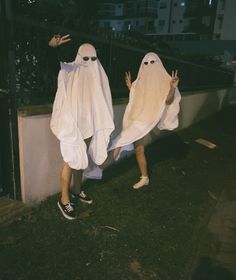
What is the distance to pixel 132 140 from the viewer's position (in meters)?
4.75

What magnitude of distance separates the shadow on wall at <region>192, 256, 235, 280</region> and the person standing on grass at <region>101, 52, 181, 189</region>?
1861mm

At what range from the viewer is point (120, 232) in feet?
12.2

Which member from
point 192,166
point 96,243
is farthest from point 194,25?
point 96,243

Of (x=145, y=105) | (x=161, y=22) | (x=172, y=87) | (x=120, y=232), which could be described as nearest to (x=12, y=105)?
(x=120, y=232)

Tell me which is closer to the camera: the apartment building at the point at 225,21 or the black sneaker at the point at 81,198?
the black sneaker at the point at 81,198

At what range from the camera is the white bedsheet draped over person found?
477 centimetres

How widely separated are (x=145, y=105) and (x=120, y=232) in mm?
2096

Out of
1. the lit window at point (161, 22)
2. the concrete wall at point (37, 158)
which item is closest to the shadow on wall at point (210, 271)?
the concrete wall at point (37, 158)

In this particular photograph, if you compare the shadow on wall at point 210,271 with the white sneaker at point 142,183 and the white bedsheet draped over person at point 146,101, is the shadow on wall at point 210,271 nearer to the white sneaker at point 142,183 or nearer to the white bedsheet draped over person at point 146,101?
the white sneaker at point 142,183

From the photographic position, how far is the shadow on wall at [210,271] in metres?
3.06

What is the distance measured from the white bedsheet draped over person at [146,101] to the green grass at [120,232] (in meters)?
0.89

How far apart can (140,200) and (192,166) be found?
7.26 ft

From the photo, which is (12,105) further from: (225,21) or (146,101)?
(225,21)

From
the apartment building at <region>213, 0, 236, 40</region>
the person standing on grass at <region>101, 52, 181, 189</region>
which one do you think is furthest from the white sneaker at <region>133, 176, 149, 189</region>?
the apartment building at <region>213, 0, 236, 40</region>
